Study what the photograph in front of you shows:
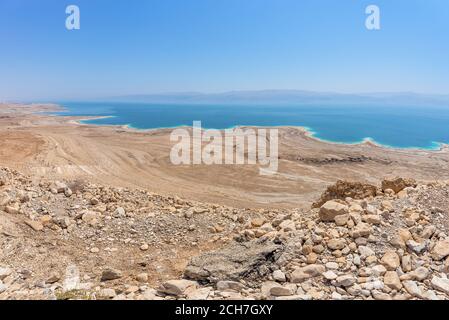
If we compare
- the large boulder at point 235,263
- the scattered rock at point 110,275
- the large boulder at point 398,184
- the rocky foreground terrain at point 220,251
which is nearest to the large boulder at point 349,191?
the large boulder at point 398,184

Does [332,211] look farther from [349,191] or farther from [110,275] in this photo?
[349,191]

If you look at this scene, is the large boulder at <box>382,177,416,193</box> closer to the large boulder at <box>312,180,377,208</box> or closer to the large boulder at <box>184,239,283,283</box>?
the large boulder at <box>312,180,377,208</box>

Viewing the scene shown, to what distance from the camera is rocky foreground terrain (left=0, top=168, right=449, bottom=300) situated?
196 inches

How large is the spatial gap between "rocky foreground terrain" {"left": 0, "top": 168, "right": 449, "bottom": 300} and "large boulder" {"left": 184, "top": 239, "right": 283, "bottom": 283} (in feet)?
0.06

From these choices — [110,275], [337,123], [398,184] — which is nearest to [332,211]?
[110,275]

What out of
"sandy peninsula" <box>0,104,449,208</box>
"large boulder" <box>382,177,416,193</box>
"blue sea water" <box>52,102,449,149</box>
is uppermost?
"blue sea water" <box>52,102,449,149</box>

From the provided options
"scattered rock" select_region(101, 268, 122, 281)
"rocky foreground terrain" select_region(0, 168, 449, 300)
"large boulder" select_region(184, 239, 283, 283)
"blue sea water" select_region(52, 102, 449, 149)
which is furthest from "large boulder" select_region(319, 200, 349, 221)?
"blue sea water" select_region(52, 102, 449, 149)

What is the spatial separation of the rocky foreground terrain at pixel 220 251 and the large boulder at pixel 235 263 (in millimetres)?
18

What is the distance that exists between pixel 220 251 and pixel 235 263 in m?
0.79

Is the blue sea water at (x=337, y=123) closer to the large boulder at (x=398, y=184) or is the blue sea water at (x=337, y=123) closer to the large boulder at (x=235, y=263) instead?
the large boulder at (x=398, y=184)

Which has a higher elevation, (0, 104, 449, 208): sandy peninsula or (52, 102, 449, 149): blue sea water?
(52, 102, 449, 149): blue sea water

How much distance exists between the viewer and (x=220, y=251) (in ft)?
21.2
